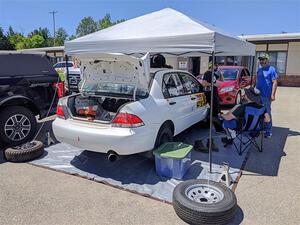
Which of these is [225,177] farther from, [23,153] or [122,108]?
[23,153]

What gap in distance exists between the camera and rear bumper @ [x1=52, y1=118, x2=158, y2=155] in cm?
363

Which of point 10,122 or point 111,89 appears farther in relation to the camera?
point 10,122

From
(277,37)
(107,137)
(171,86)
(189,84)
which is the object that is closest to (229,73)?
(189,84)

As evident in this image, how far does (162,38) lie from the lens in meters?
4.30

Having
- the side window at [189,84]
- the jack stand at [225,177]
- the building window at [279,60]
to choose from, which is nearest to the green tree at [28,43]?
the building window at [279,60]

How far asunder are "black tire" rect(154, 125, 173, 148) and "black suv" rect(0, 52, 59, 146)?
9.04 feet

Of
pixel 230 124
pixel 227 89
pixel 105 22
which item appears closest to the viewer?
pixel 230 124

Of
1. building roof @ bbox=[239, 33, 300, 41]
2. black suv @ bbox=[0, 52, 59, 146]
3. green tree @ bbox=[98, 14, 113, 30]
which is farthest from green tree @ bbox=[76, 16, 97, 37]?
black suv @ bbox=[0, 52, 59, 146]

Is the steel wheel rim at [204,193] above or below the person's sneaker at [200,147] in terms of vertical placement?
above

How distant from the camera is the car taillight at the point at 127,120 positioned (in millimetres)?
3662

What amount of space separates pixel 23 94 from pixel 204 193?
157 inches

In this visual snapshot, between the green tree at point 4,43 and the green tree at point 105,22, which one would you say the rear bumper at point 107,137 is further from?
the green tree at point 105,22

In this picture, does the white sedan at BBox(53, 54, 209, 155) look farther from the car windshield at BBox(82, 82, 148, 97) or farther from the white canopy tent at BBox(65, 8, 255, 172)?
the white canopy tent at BBox(65, 8, 255, 172)

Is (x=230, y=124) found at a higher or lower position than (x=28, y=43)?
lower
